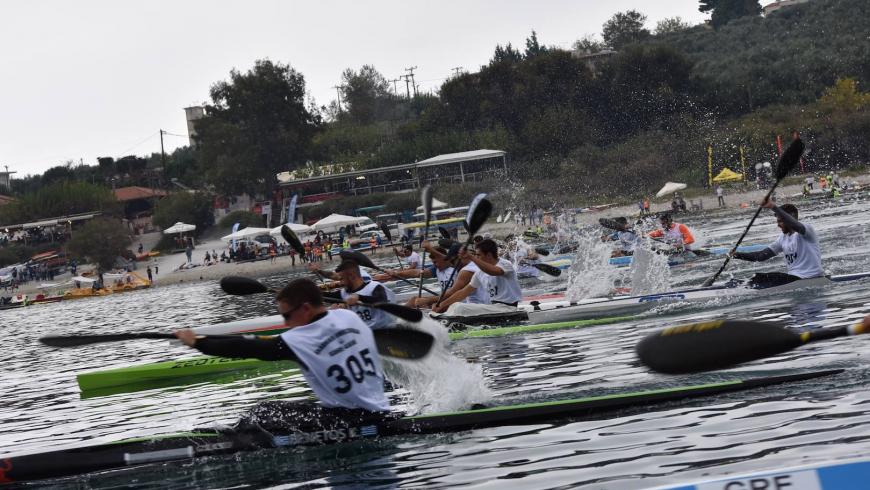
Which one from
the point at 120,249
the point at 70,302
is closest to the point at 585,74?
the point at 120,249

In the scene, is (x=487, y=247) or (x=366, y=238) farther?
(x=366, y=238)

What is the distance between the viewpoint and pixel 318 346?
25.1 ft

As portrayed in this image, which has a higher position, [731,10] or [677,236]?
[731,10]

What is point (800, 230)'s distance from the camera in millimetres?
13469

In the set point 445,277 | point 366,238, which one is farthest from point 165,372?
point 366,238

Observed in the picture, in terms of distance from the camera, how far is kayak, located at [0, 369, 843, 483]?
826 centimetres

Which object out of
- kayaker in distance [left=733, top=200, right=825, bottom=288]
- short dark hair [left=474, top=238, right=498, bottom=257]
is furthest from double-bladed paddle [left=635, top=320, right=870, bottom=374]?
kayaker in distance [left=733, top=200, right=825, bottom=288]

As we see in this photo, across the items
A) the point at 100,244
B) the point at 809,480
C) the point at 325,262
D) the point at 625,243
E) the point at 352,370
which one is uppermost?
the point at 100,244

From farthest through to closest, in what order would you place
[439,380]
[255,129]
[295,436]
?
[255,129] < [439,380] < [295,436]

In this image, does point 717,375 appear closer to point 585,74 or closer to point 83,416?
point 83,416

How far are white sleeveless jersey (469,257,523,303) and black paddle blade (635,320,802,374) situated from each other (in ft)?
28.2

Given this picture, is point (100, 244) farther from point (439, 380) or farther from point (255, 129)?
point (439, 380)

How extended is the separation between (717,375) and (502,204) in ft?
173

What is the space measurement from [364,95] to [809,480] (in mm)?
112312
